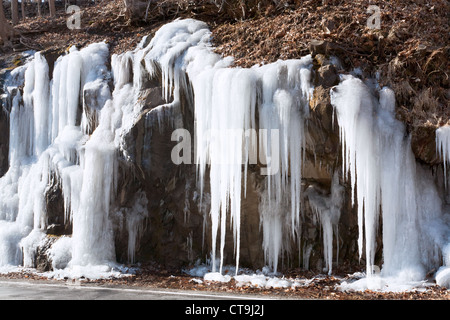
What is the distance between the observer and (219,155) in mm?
7883

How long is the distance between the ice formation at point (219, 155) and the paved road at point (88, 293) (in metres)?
1.27

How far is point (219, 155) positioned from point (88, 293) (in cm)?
331

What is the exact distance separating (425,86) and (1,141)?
10421 mm

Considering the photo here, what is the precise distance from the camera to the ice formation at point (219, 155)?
7.04 m

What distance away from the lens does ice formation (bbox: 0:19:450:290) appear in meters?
7.04

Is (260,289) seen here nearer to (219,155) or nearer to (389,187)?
(219,155)

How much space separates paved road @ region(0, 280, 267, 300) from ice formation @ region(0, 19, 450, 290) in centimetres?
127

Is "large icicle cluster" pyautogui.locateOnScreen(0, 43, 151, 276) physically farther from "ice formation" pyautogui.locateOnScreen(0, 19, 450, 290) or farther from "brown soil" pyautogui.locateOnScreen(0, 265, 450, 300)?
"brown soil" pyautogui.locateOnScreen(0, 265, 450, 300)

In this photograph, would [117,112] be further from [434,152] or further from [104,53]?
[434,152]

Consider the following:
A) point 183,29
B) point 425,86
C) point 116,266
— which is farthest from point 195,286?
point 183,29

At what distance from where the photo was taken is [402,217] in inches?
276
